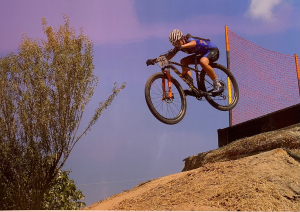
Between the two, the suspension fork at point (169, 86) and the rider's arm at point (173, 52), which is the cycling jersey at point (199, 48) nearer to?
the rider's arm at point (173, 52)

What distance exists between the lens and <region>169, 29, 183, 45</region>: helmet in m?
4.10

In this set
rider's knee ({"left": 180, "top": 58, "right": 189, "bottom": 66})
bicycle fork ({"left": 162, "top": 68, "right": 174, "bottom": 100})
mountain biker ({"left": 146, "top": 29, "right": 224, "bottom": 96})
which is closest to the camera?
bicycle fork ({"left": 162, "top": 68, "right": 174, "bottom": 100})

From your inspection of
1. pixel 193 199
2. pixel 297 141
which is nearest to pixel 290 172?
pixel 297 141

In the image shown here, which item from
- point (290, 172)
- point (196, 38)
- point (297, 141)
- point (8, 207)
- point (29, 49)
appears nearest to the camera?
point (290, 172)

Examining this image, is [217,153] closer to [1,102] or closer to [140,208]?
[140,208]

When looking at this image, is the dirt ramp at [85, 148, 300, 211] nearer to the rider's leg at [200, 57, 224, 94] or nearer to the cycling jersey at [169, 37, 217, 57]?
the rider's leg at [200, 57, 224, 94]

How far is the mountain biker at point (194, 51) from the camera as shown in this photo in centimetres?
413

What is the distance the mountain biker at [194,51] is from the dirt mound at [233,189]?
3.74 ft

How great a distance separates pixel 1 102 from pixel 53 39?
129cm

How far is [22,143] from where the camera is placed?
4.97 metres

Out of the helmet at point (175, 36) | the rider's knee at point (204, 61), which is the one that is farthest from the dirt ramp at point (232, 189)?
the helmet at point (175, 36)

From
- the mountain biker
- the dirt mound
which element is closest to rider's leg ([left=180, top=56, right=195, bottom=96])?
the mountain biker

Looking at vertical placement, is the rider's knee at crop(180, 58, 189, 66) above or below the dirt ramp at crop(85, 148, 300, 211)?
above

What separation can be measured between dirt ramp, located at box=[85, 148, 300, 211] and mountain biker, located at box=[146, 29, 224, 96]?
45.0 inches
